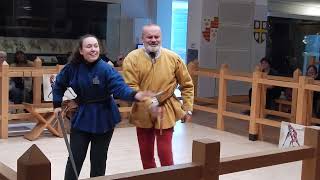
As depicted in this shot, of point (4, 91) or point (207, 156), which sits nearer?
point (207, 156)

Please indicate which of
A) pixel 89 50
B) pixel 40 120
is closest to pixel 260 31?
pixel 40 120

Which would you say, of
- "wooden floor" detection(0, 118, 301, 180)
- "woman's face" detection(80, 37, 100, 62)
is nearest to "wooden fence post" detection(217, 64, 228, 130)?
"wooden floor" detection(0, 118, 301, 180)

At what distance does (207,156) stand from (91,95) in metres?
1.80

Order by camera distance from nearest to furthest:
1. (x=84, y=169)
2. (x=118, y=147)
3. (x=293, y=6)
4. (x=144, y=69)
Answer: (x=144, y=69)
(x=84, y=169)
(x=118, y=147)
(x=293, y=6)

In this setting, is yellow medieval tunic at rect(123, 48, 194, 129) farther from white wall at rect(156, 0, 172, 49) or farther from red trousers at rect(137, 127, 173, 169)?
white wall at rect(156, 0, 172, 49)

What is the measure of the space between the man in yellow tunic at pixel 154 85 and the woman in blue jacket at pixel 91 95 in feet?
1.00

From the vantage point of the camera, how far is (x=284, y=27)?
14500 millimetres

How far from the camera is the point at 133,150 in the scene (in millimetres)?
6340

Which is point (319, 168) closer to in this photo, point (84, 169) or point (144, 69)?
point (144, 69)

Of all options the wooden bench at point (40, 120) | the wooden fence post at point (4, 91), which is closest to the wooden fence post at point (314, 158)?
the wooden bench at point (40, 120)

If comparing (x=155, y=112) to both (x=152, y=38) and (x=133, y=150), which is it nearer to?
(x=152, y=38)

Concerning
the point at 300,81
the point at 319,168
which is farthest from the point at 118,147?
the point at 319,168

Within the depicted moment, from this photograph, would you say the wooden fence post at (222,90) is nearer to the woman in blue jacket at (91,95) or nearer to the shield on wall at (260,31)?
the woman in blue jacket at (91,95)

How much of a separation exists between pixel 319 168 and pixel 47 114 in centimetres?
506
